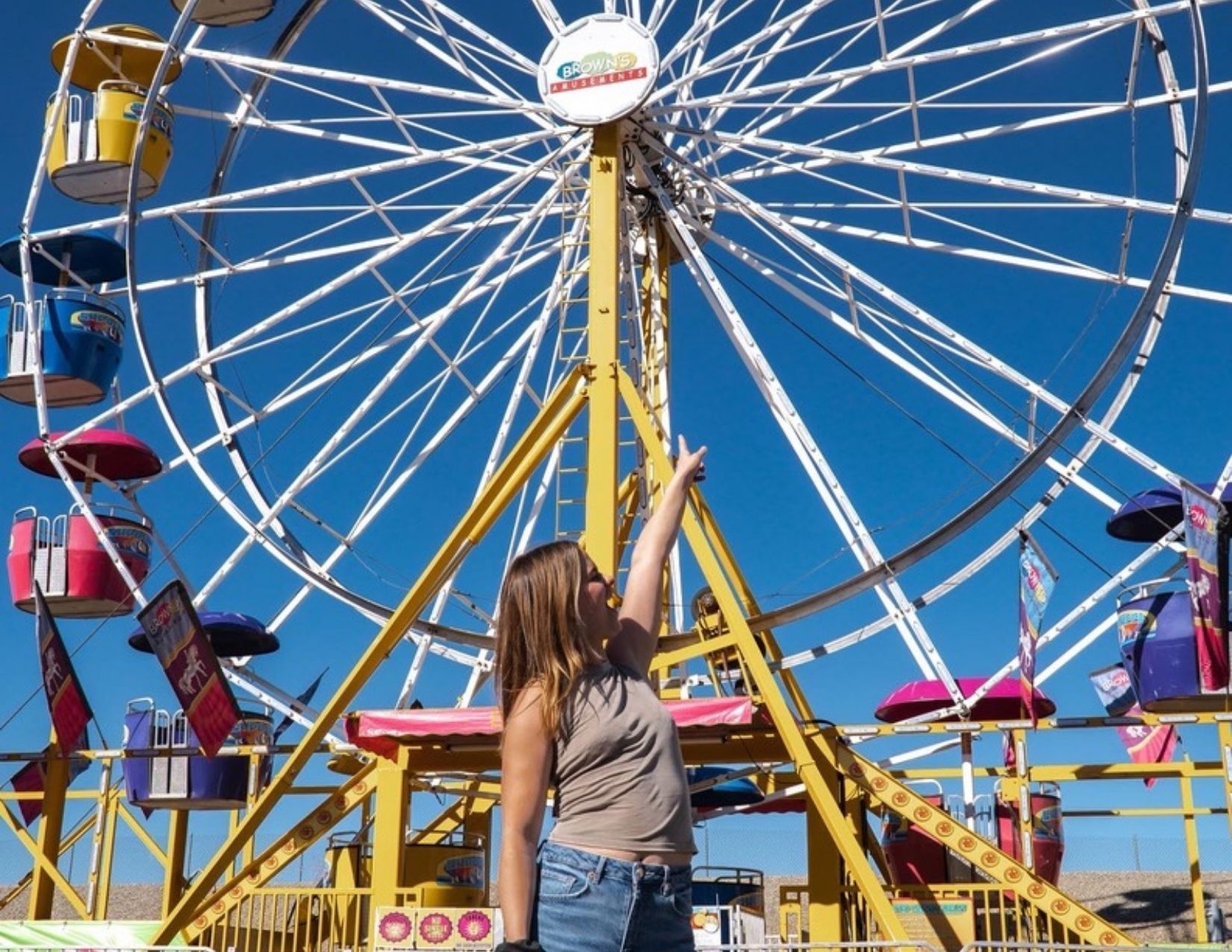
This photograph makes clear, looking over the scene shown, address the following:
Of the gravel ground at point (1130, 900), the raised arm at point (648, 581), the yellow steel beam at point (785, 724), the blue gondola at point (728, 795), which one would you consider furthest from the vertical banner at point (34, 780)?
the raised arm at point (648, 581)

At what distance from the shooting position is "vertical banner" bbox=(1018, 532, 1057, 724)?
1236 cm

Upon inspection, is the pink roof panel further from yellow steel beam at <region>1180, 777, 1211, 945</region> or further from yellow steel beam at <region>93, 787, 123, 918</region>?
yellow steel beam at <region>93, 787, 123, 918</region>

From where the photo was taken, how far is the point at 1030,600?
41.0 ft

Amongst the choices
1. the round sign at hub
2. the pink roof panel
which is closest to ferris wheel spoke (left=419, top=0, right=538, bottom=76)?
the round sign at hub

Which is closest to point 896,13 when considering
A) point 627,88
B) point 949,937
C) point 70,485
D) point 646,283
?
point 627,88

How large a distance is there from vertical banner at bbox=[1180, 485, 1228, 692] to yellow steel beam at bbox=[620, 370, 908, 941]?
2.91m

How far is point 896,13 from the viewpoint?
12945mm

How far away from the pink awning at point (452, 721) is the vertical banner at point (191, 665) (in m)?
1.05

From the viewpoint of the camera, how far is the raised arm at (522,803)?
283cm

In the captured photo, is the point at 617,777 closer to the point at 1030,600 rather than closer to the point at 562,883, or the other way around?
the point at 562,883

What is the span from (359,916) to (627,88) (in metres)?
6.46

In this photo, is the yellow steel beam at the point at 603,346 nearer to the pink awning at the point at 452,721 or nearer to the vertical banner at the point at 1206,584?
the pink awning at the point at 452,721

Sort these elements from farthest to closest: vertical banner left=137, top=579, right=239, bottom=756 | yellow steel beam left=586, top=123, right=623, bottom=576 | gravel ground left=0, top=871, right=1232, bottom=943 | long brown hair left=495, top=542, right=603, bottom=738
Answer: gravel ground left=0, top=871, right=1232, bottom=943, vertical banner left=137, top=579, right=239, bottom=756, yellow steel beam left=586, top=123, right=623, bottom=576, long brown hair left=495, top=542, right=603, bottom=738

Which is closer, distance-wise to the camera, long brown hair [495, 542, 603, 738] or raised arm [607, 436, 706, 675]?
long brown hair [495, 542, 603, 738]
